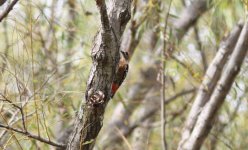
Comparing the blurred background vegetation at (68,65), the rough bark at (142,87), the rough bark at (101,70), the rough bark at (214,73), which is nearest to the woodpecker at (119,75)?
the rough bark at (101,70)

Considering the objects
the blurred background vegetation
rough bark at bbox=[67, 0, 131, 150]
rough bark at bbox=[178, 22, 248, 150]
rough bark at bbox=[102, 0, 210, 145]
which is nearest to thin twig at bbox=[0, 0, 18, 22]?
the blurred background vegetation

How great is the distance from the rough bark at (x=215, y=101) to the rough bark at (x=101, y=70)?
2.25 feet

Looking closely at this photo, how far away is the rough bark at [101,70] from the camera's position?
113 centimetres

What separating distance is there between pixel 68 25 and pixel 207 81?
88 centimetres

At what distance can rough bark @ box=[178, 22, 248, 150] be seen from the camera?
181cm

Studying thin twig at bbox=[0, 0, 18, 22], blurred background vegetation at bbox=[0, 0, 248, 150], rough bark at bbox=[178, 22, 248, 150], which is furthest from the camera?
rough bark at bbox=[178, 22, 248, 150]

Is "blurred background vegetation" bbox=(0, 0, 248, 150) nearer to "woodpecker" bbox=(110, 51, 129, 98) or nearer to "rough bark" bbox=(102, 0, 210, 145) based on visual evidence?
"rough bark" bbox=(102, 0, 210, 145)

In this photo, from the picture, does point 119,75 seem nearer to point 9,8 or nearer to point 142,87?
point 9,8

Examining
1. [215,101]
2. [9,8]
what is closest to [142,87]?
[215,101]

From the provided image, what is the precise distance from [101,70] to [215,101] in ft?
2.60

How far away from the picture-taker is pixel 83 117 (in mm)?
1197

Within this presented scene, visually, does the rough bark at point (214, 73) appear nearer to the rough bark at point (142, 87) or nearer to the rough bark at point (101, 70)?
the rough bark at point (142, 87)

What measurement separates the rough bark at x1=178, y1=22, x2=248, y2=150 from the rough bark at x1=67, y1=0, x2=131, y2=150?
0.68 metres

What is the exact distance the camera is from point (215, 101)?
1.84m
